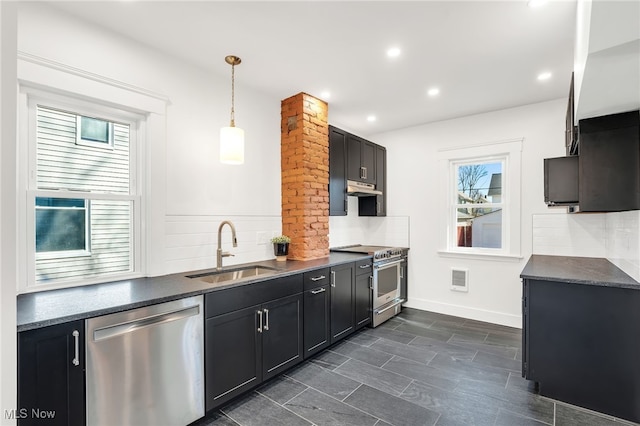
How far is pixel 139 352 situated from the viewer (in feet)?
5.91

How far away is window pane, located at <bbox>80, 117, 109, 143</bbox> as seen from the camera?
90.0 inches

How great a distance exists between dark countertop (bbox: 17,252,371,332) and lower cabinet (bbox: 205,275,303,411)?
11cm

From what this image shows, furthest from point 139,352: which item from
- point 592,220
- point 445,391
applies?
point 592,220

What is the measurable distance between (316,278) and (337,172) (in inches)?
59.0

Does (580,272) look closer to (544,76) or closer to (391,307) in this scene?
(544,76)

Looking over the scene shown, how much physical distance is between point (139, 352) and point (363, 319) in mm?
2521

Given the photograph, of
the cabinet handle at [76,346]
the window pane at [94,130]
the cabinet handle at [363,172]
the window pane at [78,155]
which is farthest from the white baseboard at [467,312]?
the window pane at [94,130]

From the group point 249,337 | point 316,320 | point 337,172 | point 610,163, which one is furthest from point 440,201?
point 249,337

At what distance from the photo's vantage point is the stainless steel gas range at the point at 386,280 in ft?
12.8

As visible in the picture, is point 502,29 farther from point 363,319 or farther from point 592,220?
point 363,319

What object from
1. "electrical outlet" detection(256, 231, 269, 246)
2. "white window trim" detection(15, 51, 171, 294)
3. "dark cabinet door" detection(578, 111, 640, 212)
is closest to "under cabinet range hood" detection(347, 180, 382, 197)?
"electrical outlet" detection(256, 231, 269, 246)

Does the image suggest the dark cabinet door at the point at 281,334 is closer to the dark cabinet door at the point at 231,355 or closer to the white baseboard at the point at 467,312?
the dark cabinet door at the point at 231,355

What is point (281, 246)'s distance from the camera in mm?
3414

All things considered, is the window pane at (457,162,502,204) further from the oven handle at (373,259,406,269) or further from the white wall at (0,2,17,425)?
the white wall at (0,2,17,425)
